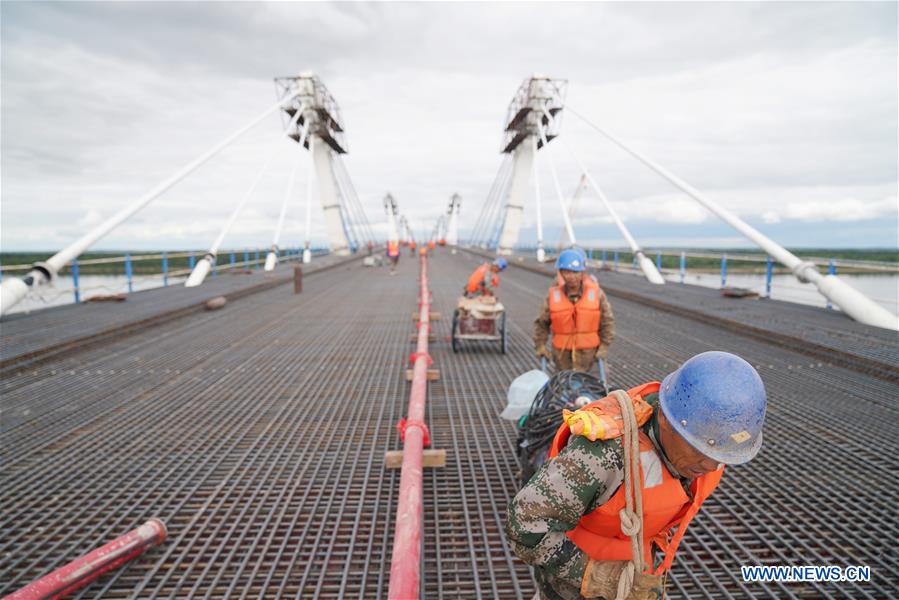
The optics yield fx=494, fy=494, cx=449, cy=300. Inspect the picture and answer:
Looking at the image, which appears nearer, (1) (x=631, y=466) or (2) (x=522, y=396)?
(1) (x=631, y=466)

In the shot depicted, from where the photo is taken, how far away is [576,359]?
455cm

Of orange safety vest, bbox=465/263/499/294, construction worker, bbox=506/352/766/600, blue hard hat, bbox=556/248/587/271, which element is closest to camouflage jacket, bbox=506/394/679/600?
construction worker, bbox=506/352/766/600

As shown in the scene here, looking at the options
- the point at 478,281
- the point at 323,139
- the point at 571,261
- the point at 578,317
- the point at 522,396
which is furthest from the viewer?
the point at 323,139

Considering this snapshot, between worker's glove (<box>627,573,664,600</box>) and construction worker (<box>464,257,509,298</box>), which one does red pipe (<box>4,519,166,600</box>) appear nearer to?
worker's glove (<box>627,573,664,600</box>)

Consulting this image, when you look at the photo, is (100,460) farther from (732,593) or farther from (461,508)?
(732,593)

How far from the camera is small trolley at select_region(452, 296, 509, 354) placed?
754cm

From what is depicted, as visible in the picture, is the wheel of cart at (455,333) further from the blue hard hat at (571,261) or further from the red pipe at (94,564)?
the red pipe at (94,564)

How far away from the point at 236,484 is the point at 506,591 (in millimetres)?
2195

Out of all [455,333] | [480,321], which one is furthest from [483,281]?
[455,333]

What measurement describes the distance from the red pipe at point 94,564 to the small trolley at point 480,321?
5.05 meters

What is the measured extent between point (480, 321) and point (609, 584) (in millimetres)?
6035

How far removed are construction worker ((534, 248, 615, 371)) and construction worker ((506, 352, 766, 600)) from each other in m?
2.79

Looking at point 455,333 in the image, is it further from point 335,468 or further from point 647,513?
point 647,513

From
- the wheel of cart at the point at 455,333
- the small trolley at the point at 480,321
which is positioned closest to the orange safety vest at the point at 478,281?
the small trolley at the point at 480,321
